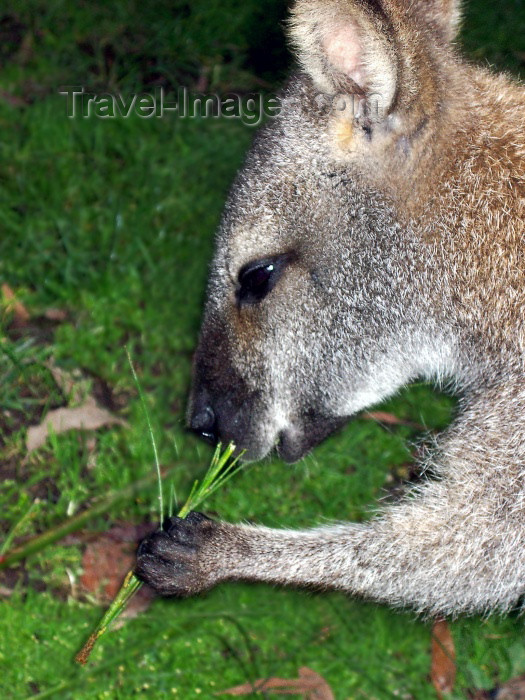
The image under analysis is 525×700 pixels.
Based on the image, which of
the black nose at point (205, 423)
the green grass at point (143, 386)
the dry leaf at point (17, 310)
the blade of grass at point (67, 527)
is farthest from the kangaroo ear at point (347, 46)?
the dry leaf at point (17, 310)

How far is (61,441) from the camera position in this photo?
13.8ft

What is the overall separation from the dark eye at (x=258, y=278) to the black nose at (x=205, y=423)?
482mm

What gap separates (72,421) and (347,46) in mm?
2259

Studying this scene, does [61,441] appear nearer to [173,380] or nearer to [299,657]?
[173,380]

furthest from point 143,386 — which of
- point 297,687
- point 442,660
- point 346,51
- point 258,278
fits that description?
point 346,51

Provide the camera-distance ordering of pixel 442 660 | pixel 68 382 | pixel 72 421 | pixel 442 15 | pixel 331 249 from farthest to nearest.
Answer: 1. pixel 68 382
2. pixel 72 421
3. pixel 442 660
4. pixel 442 15
5. pixel 331 249

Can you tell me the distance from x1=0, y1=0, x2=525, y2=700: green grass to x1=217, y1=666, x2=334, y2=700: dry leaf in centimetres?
4

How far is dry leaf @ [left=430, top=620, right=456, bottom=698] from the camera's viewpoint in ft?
12.7

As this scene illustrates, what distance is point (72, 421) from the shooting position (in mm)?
4281

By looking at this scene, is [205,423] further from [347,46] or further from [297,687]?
[347,46]

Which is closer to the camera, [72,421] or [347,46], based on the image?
[347,46]

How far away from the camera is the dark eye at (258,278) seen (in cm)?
326

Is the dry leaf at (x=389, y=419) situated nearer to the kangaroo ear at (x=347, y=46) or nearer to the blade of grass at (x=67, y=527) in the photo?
the blade of grass at (x=67, y=527)

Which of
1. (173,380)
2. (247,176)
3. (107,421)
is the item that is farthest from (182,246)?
(247,176)
